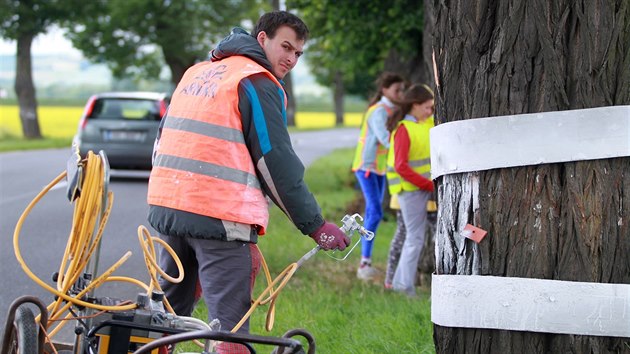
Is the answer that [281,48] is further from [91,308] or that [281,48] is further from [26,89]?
[26,89]

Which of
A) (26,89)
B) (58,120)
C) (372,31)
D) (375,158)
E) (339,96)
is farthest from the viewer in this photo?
(339,96)

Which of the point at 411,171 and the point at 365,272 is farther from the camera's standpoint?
the point at 365,272

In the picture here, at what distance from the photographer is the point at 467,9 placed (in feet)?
13.6

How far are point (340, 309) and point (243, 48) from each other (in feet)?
11.4

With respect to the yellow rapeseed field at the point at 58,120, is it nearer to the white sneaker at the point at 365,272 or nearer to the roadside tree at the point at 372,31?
the roadside tree at the point at 372,31

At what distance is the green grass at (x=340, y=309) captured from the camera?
21.2 ft

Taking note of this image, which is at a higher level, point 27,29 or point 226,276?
point 27,29

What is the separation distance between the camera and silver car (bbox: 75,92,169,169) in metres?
19.0

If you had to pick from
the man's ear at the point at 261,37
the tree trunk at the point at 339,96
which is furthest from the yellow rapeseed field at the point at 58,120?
the man's ear at the point at 261,37

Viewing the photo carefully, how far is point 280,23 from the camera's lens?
15.3 ft

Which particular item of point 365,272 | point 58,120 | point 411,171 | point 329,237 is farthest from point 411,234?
point 58,120

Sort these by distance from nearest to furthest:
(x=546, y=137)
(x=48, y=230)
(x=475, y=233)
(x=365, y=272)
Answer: (x=546, y=137) → (x=475, y=233) → (x=365, y=272) → (x=48, y=230)

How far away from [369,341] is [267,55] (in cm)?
237

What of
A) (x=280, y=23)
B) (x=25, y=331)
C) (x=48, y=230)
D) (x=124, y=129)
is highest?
(x=280, y=23)
